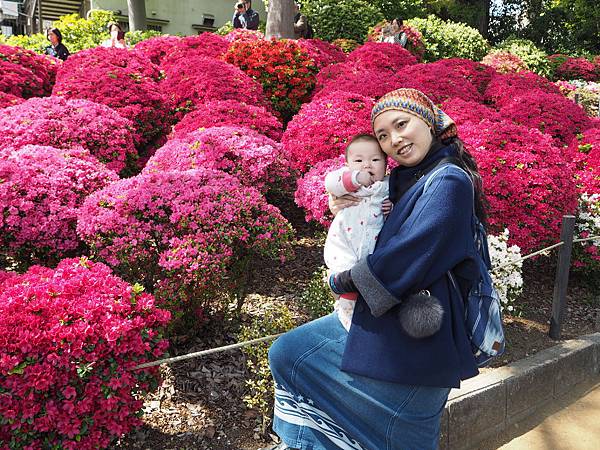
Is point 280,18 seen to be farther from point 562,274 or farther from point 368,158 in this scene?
point 368,158

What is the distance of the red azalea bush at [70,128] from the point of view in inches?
180

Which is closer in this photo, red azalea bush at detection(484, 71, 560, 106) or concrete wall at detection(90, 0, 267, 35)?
red azalea bush at detection(484, 71, 560, 106)

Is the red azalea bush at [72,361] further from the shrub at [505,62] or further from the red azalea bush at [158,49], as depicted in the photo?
the shrub at [505,62]

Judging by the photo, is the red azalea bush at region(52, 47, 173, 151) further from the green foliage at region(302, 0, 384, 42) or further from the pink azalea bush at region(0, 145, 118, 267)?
the green foliage at region(302, 0, 384, 42)

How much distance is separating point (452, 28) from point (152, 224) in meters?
15.2

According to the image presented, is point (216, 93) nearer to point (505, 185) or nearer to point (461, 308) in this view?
point (505, 185)

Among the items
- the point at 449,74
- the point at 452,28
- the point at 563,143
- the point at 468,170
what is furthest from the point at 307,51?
the point at 452,28

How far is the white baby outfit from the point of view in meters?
1.77

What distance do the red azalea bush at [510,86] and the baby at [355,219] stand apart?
6.66 meters

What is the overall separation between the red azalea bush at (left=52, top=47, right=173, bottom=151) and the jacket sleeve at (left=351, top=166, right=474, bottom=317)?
4.38 m

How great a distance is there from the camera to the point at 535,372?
367cm

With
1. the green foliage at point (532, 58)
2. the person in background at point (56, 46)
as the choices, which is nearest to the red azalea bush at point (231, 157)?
the person in background at point (56, 46)

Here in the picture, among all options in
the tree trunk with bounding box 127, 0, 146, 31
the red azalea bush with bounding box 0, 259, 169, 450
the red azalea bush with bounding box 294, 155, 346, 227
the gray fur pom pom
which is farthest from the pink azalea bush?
the tree trunk with bounding box 127, 0, 146, 31

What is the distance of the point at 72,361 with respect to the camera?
2125 mm
